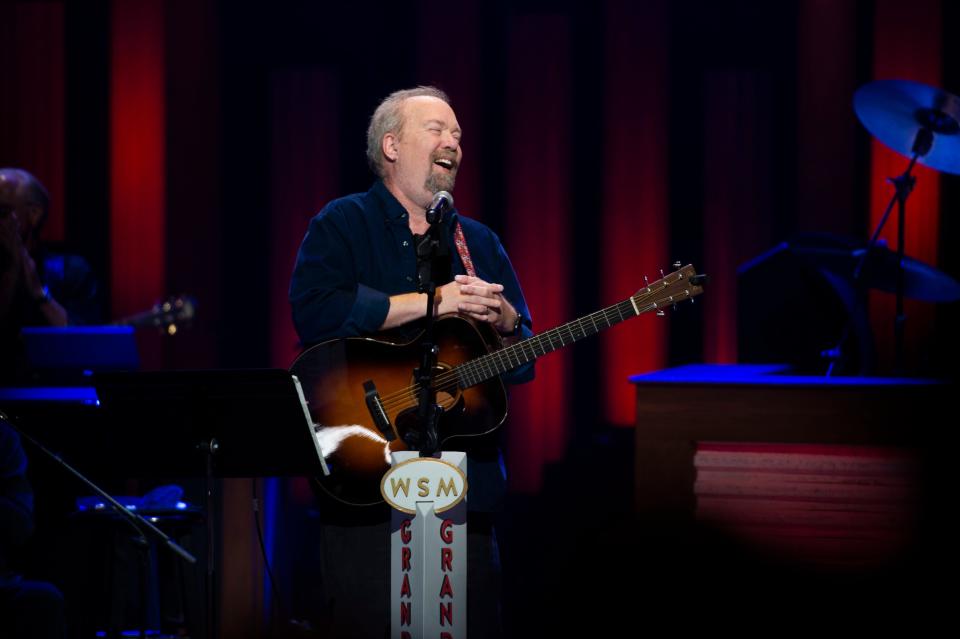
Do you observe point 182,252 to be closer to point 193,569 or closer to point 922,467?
point 193,569

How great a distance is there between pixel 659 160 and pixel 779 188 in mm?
703

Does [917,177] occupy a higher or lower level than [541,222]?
higher

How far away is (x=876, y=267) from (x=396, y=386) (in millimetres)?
2468

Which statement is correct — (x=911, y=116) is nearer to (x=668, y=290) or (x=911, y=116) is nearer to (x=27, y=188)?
(x=668, y=290)

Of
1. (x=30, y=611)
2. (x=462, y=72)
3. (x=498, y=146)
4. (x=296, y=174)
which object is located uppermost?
(x=462, y=72)

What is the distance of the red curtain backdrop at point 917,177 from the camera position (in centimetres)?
580

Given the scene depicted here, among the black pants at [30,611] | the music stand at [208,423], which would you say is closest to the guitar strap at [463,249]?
the music stand at [208,423]

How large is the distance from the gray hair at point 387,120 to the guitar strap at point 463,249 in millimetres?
285

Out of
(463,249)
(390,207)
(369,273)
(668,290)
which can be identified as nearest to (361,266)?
(369,273)

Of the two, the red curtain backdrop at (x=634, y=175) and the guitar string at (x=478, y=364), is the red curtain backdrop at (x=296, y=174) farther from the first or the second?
the guitar string at (x=478, y=364)

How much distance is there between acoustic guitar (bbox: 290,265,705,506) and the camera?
2980 mm

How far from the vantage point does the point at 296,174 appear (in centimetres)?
685

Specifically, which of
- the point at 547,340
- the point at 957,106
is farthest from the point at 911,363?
the point at 547,340

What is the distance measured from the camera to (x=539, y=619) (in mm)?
4863
